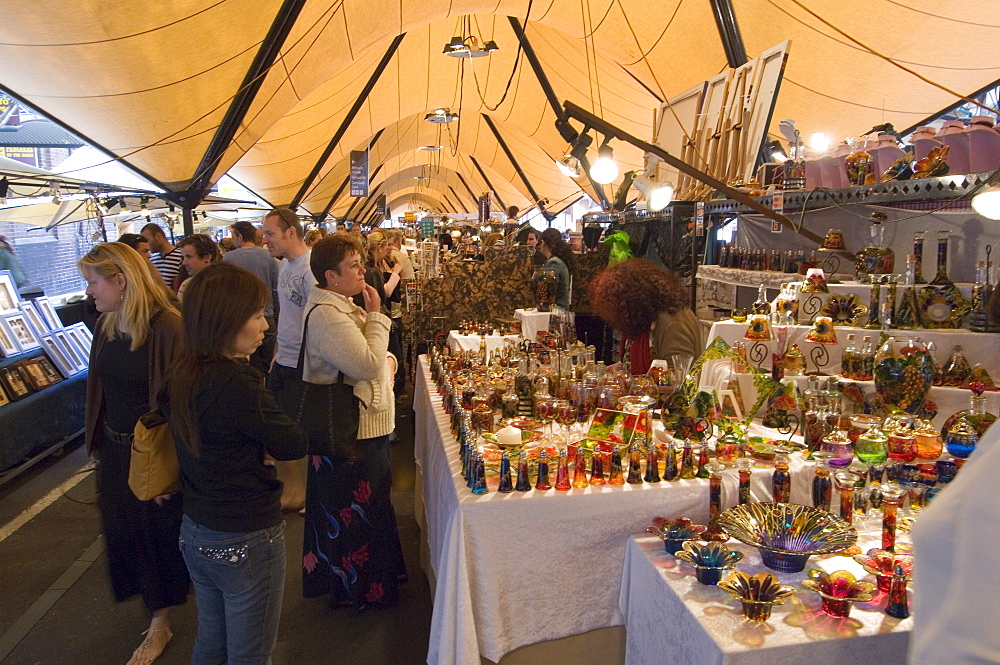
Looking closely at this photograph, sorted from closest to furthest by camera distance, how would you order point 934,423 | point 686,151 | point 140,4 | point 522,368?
point 934,423, point 522,368, point 140,4, point 686,151

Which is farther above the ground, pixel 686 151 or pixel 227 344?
pixel 686 151

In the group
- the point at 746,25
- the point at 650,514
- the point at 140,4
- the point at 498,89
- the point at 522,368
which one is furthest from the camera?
the point at 498,89

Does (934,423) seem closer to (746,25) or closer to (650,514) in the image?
(650,514)

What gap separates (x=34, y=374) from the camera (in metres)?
5.33

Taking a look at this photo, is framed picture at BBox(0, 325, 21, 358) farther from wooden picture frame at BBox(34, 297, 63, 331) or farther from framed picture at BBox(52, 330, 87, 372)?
wooden picture frame at BBox(34, 297, 63, 331)

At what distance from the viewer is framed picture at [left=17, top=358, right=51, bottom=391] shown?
5.24 meters

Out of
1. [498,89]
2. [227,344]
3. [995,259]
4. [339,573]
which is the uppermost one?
[498,89]

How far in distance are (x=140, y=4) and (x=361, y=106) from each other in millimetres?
10003

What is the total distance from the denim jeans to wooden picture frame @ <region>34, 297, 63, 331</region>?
17.0 feet

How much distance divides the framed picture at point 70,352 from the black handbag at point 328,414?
14.0 ft

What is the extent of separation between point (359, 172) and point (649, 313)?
44.2ft

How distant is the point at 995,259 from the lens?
9.21 ft

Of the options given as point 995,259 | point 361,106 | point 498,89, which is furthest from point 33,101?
point 498,89

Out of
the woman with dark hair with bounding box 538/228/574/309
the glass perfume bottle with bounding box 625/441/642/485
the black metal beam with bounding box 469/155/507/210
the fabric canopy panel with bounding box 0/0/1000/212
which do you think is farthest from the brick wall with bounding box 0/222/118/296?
the black metal beam with bounding box 469/155/507/210
